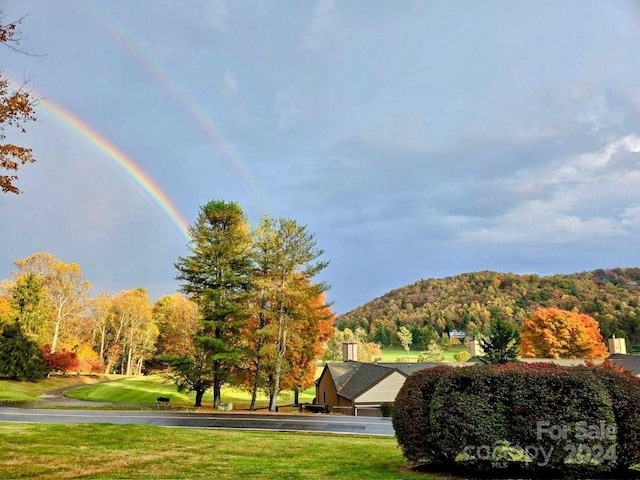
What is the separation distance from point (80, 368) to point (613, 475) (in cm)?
5860

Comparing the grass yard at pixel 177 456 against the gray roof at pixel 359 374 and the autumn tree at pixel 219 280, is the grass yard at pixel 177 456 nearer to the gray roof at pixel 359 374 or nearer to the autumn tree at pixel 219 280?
the autumn tree at pixel 219 280

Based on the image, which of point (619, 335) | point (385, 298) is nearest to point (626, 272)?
point (619, 335)

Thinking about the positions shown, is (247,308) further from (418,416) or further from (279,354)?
(418,416)

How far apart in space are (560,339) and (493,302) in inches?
1580

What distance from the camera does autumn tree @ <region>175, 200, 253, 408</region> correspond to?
2909cm

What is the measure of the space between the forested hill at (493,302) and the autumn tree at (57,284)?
58104 millimetres

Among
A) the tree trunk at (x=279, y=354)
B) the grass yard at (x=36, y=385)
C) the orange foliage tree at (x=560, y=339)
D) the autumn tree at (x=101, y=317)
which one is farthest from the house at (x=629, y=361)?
the autumn tree at (x=101, y=317)

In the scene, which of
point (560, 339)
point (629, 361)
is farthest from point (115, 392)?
point (560, 339)

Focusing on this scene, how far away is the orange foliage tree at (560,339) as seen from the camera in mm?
56250

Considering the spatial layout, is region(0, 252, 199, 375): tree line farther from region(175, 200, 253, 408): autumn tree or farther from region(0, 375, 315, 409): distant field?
region(175, 200, 253, 408): autumn tree

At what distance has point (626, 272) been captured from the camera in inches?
4220

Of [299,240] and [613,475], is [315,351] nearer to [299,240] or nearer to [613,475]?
[299,240]

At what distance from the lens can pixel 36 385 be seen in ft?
144

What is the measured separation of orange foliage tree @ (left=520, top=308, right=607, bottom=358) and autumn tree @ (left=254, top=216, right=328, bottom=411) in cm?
3905
